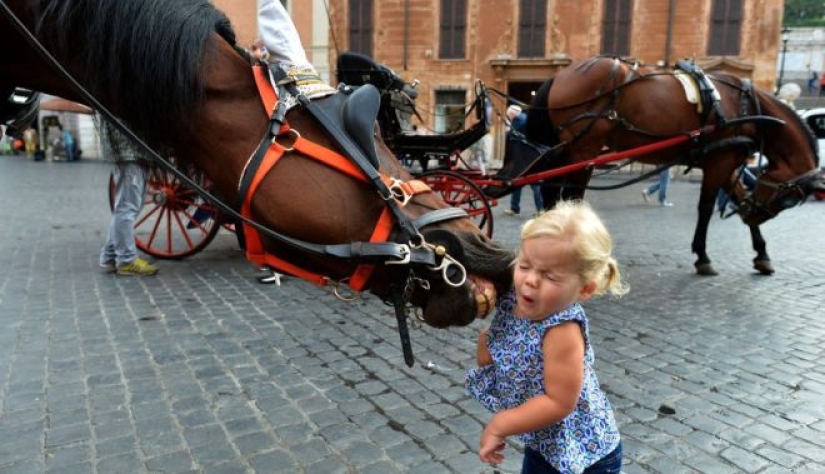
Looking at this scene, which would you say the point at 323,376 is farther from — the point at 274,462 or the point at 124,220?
the point at 124,220

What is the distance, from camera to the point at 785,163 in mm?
5793

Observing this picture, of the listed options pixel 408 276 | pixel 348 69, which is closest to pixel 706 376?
pixel 408 276

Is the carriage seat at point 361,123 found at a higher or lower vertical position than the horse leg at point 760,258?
higher

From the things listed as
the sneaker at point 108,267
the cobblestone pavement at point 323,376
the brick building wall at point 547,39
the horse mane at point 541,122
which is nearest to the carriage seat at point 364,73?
the horse mane at point 541,122

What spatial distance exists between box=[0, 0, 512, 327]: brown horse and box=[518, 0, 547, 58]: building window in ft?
80.3

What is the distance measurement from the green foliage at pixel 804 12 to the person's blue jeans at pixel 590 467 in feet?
183

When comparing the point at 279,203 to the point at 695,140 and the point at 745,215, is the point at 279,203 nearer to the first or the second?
the point at 695,140

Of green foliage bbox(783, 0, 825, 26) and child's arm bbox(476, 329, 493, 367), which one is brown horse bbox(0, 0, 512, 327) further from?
green foliage bbox(783, 0, 825, 26)

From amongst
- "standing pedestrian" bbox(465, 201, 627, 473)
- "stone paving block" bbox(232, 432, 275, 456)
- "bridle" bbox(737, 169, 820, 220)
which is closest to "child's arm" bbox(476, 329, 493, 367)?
"standing pedestrian" bbox(465, 201, 627, 473)

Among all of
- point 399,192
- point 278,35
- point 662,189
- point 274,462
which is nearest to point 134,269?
point 274,462

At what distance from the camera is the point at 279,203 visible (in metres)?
1.47

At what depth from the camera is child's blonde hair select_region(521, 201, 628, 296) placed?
1.38m

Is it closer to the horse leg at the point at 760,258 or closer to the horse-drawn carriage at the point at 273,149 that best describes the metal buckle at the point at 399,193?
the horse-drawn carriage at the point at 273,149

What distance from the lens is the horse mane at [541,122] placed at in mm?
5945
